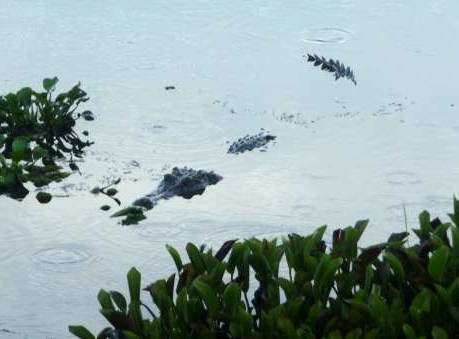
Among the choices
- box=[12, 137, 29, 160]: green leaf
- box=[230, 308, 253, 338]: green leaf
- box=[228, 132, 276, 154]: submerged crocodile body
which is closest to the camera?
box=[230, 308, 253, 338]: green leaf

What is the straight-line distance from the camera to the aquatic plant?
19.3 feet

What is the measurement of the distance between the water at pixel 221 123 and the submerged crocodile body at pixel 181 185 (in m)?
0.06

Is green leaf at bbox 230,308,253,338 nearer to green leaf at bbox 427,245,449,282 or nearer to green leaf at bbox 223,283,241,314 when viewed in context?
green leaf at bbox 223,283,241,314

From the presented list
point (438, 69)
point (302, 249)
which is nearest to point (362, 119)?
point (438, 69)

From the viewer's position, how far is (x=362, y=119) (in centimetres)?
696

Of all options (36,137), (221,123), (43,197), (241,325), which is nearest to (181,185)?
(43,197)

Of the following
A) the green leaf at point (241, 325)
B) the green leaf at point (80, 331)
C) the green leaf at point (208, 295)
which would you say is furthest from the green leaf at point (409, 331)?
the green leaf at point (80, 331)

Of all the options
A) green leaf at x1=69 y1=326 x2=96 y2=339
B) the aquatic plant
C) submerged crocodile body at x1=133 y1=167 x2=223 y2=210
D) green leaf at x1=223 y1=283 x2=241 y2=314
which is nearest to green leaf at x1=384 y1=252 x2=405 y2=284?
green leaf at x1=223 y1=283 x2=241 y2=314

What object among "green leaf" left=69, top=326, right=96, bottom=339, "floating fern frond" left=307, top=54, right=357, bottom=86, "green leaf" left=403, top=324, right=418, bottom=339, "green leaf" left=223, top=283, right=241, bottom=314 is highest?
"floating fern frond" left=307, top=54, right=357, bottom=86

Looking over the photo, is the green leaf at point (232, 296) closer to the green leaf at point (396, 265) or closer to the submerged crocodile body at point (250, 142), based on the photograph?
the green leaf at point (396, 265)

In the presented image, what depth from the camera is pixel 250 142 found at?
21.5 ft

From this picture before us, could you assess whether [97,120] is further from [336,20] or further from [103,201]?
[336,20]

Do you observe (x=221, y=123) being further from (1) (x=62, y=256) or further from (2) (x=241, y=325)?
(2) (x=241, y=325)

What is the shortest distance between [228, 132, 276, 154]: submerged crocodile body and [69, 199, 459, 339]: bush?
2.61 metres
